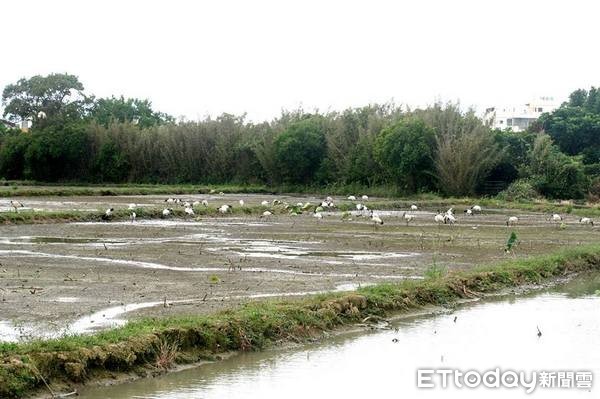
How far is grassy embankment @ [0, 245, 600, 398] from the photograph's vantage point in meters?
8.19

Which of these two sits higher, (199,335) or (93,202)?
(93,202)

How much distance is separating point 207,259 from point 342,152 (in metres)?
33.2

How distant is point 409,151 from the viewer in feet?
143

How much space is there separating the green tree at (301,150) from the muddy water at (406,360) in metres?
38.6

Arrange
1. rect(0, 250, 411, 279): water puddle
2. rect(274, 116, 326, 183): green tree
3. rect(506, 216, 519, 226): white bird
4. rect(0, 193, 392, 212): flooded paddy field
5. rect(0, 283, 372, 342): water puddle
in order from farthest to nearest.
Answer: rect(274, 116, 326, 183): green tree < rect(0, 193, 392, 212): flooded paddy field < rect(506, 216, 519, 226): white bird < rect(0, 250, 411, 279): water puddle < rect(0, 283, 372, 342): water puddle

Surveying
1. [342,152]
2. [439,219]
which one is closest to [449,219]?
[439,219]

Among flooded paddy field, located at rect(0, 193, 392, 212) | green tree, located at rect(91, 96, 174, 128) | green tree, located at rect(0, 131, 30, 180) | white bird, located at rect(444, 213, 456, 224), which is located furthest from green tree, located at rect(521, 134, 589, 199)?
green tree, located at rect(91, 96, 174, 128)

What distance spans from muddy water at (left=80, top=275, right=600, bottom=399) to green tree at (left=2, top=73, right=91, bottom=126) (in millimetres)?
66755

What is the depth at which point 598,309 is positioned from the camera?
13508mm

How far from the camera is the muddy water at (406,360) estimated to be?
8594 mm

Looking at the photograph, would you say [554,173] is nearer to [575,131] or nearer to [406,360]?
[575,131]

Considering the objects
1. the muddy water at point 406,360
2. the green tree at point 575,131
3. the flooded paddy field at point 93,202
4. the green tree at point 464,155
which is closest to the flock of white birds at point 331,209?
the flooded paddy field at point 93,202

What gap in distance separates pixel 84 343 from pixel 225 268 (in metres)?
7.74

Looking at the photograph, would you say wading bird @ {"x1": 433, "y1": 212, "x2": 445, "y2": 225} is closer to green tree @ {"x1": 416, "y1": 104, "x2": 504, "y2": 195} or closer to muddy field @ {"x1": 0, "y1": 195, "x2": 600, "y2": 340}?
muddy field @ {"x1": 0, "y1": 195, "x2": 600, "y2": 340}
